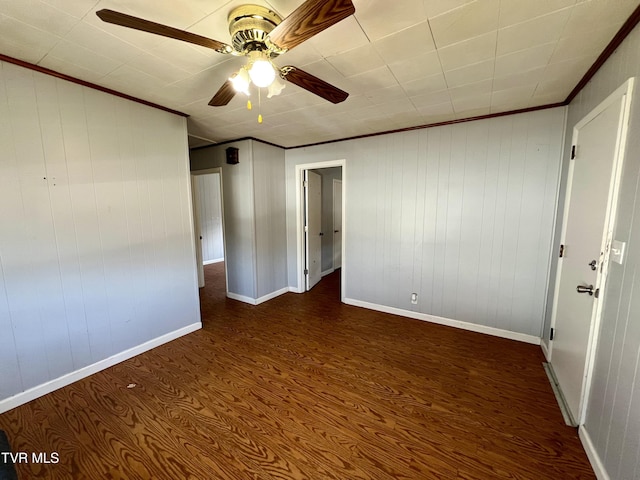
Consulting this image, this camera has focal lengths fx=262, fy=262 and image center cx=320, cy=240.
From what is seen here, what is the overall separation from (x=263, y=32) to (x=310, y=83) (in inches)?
13.7

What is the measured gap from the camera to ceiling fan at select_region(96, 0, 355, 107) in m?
0.97

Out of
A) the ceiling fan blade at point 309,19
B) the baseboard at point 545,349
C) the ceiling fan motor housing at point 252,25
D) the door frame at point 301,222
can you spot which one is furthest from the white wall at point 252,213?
the baseboard at point 545,349

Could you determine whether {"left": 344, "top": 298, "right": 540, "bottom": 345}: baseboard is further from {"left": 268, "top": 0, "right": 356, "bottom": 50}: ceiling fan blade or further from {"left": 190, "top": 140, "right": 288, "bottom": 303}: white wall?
{"left": 268, "top": 0, "right": 356, "bottom": 50}: ceiling fan blade

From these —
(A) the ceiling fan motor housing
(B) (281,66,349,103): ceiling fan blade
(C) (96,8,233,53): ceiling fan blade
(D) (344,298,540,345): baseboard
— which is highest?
(A) the ceiling fan motor housing

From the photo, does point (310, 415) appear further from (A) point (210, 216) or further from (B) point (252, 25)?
(A) point (210, 216)

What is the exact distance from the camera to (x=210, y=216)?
668 cm

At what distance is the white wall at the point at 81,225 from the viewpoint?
177 cm

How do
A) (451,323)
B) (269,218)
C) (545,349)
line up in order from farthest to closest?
1. (269,218)
2. (451,323)
3. (545,349)

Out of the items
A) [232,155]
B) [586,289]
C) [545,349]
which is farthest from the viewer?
[232,155]

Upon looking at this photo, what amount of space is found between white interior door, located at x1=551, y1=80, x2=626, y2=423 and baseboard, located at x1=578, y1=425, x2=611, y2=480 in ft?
0.35

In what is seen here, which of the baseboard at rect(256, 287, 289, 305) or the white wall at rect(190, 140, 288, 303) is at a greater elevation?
the white wall at rect(190, 140, 288, 303)

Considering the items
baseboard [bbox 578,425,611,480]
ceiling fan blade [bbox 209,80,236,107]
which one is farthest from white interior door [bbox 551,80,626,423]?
ceiling fan blade [bbox 209,80,236,107]

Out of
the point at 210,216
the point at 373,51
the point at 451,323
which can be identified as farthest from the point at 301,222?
the point at 210,216

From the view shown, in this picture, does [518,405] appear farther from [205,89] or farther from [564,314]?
[205,89]
